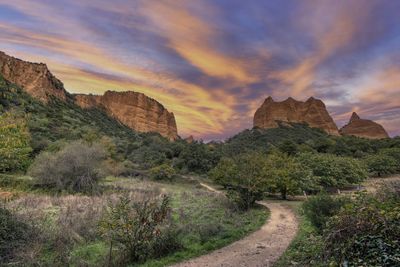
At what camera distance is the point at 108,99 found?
14538 centimetres

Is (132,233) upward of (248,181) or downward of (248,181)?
downward

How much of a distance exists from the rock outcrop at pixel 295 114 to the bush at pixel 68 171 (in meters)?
99.3

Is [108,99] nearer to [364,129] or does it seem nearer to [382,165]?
[364,129]

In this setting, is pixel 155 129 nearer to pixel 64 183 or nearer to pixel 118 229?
pixel 64 183

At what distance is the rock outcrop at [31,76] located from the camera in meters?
91.2

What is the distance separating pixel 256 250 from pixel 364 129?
147953mm

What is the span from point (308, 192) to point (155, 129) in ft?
403

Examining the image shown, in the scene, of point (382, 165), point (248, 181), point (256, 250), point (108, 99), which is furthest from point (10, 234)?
point (108, 99)

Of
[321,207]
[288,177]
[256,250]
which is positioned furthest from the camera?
[288,177]

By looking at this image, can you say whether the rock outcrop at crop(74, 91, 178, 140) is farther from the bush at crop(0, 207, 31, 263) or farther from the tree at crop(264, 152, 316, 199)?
the bush at crop(0, 207, 31, 263)

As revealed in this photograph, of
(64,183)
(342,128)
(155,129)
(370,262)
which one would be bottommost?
(64,183)

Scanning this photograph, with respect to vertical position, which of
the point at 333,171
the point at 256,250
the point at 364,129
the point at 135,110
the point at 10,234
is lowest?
the point at 10,234

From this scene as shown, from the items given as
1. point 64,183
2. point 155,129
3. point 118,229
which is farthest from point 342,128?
point 118,229

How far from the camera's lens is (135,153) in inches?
2218
